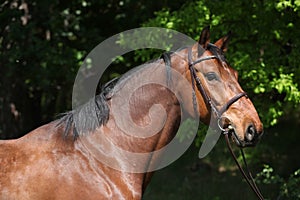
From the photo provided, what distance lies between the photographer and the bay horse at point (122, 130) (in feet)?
12.2

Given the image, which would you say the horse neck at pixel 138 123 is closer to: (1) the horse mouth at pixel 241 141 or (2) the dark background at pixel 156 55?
(1) the horse mouth at pixel 241 141

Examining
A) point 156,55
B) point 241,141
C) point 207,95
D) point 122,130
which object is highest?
point 207,95

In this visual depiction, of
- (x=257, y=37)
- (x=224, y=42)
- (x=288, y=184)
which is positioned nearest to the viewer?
(x=224, y=42)

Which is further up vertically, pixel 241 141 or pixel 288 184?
pixel 241 141

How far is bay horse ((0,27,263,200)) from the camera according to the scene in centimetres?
371

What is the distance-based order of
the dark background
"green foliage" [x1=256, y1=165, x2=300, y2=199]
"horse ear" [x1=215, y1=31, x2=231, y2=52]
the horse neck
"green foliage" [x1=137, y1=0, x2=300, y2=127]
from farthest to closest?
the dark background
"green foliage" [x1=137, y1=0, x2=300, y2=127]
"green foliage" [x1=256, y1=165, x2=300, y2=199]
"horse ear" [x1=215, y1=31, x2=231, y2=52]
the horse neck

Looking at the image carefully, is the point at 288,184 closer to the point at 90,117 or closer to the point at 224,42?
the point at 224,42

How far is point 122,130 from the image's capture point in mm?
3844

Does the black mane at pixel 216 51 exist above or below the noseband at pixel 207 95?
above

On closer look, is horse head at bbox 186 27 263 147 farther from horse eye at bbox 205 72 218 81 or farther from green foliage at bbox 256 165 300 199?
green foliage at bbox 256 165 300 199

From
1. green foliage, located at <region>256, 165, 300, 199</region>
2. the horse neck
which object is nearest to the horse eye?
the horse neck

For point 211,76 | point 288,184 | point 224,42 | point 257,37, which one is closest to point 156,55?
point 257,37

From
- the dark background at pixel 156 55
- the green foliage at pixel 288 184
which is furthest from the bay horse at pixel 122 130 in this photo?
the green foliage at pixel 288 184

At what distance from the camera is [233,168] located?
10.7 meters
